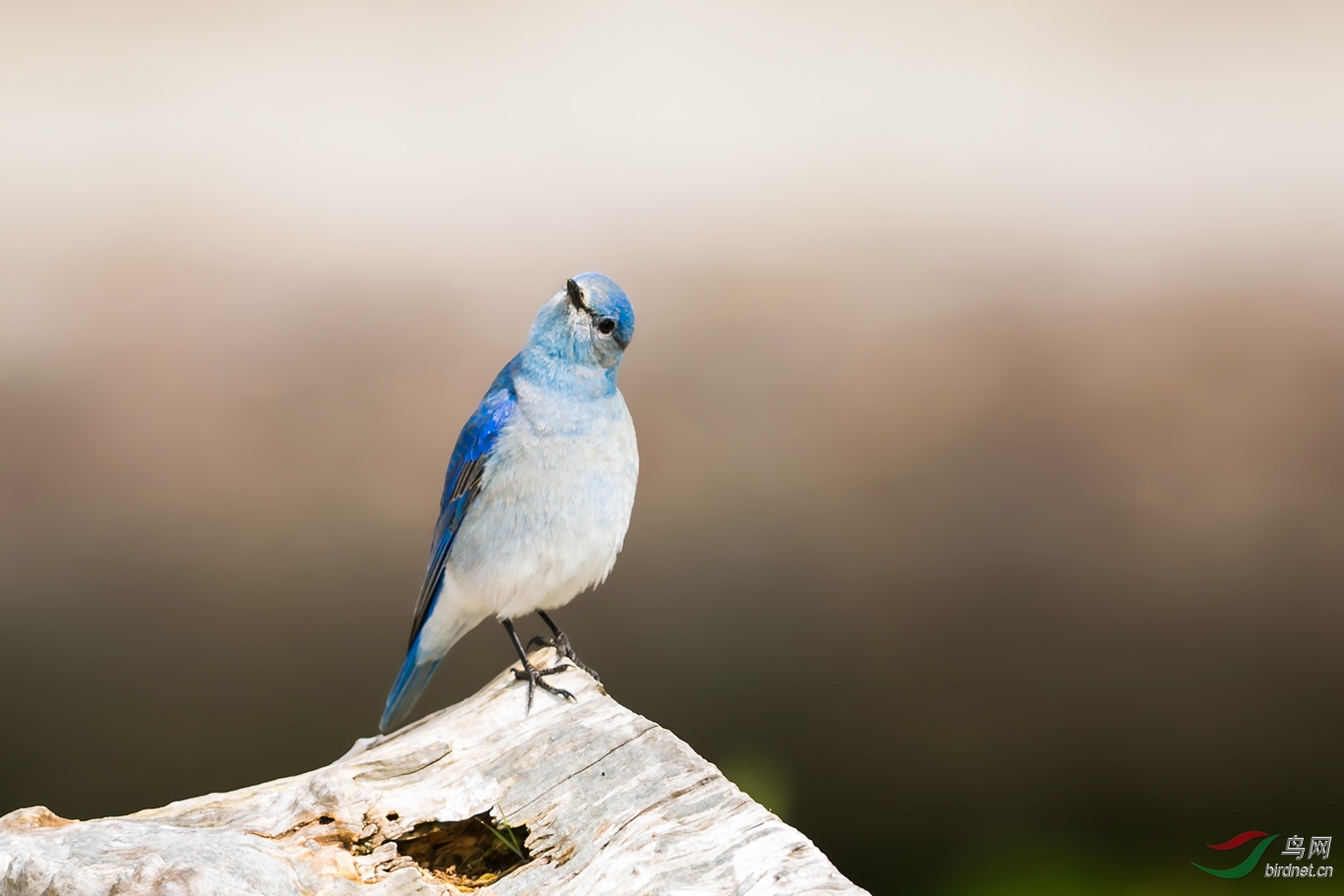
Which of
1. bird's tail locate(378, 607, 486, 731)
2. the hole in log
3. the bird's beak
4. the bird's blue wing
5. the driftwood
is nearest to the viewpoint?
the driftwood

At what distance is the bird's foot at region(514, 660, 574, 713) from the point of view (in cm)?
237

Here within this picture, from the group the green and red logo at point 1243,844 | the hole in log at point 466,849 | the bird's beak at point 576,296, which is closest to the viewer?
the hole in log at point 466,849

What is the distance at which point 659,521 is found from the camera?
3867mm

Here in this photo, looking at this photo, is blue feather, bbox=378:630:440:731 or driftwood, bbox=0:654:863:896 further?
blue feather, bbox=378:630:440:731

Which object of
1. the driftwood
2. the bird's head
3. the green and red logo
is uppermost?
the bird's head

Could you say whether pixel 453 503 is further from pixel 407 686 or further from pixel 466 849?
pixel 466 849

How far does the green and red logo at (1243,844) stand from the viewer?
3.39 m

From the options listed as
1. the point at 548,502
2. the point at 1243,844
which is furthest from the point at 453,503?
the point at 1243,844

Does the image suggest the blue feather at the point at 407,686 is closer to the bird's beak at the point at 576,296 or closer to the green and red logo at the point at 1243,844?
the bird's beak at the point at 576,296

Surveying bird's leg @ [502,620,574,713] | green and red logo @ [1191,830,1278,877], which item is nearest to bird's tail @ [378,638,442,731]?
bird's leg @ [502,620,574,713]

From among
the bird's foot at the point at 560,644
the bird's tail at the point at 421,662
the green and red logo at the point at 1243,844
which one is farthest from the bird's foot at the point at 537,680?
the green and red logo at the point at 1243,844

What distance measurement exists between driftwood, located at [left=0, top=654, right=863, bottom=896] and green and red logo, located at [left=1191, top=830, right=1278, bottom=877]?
2215mm

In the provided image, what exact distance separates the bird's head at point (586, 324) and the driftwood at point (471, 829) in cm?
73

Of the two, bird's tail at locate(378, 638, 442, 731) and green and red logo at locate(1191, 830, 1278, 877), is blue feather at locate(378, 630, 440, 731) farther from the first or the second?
green and red logo at locate(1191, 830, 1278, 877)
